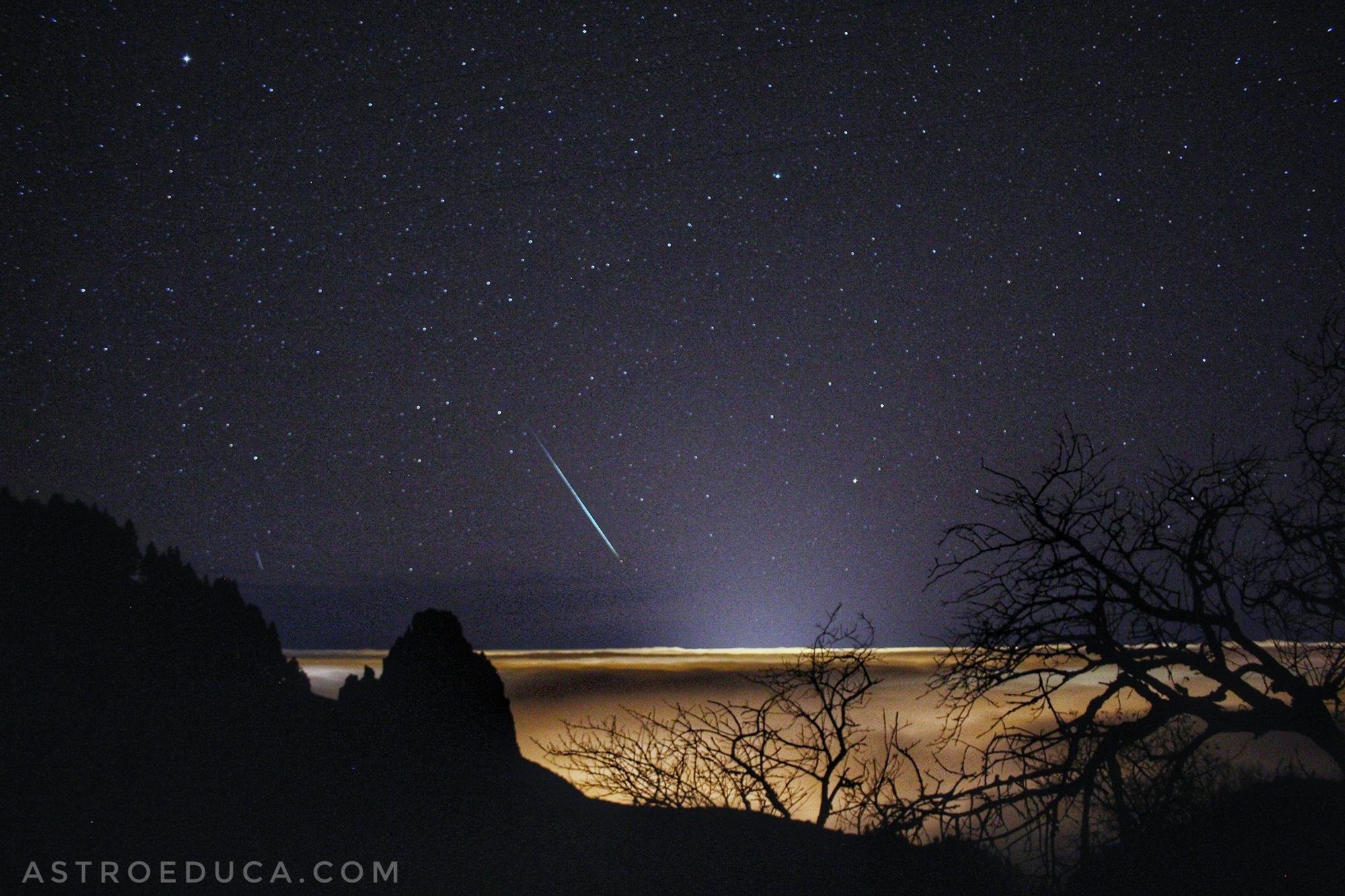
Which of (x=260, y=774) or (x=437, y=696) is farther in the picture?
(x=437, y=696)

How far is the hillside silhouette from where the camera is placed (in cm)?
614

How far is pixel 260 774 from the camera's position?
7855 mm

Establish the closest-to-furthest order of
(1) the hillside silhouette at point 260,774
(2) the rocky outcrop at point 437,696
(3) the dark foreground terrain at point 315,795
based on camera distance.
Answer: (3) the dark foreground terrain at point 315,795, (1) the hillside silhouette at point 260,774, (2) the rocky outcrop at point 437,696

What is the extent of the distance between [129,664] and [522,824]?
16.1 ft

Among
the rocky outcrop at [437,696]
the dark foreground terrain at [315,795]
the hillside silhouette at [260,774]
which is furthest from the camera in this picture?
the rocky outcrop at [437,696]

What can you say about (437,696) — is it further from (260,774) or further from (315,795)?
(260,774)

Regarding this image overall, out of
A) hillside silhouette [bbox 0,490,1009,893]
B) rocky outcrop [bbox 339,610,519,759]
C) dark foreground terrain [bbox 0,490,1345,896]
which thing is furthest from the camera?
rocky outcrop [bbox 339,610,519,759]

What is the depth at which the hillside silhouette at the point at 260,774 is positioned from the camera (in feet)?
20.2

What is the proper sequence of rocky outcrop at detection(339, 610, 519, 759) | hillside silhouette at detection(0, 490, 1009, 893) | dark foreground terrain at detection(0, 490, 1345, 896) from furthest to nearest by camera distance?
rocky outcrop at detection(339, 610, 519, 759) < hillside silhouette at detection(0, 490, 1009, 893) < dark foreground terrain at detection(0, 490, 1345, 896)

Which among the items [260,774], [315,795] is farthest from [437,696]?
[260,774]

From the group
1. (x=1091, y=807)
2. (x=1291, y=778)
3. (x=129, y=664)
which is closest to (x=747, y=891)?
(x=1091, y=807)

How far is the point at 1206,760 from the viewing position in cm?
469

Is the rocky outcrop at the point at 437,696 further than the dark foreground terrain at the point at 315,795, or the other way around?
the rocky outcrop at the point at 437,696

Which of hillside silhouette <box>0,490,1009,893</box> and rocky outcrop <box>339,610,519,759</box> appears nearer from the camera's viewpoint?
hillside silhouette <box>0,490,1009,893</box>
